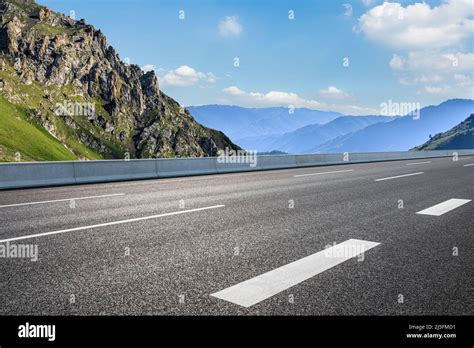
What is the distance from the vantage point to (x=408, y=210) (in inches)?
287

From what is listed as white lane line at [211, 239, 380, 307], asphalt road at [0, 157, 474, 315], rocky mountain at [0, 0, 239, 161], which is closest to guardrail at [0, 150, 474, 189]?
asphalt road at [0, 157, 474, 315]

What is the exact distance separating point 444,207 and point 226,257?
539 centimetres

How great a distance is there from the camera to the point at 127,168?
15.4 metres

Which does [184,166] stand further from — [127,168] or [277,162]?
[277,162]

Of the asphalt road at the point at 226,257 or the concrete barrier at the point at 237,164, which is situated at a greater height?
the concrete barrier at the point at 237,164

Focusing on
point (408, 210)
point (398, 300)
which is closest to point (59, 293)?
point (398, 300)

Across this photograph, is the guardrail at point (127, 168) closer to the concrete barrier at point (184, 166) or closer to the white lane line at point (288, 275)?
the concrete barrier at point (184, 166)

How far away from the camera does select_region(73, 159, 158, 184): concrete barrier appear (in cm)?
1397

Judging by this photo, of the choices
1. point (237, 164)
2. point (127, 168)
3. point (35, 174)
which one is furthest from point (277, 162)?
point (35, 174)

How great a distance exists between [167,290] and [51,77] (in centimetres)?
20074

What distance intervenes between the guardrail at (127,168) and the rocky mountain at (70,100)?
440 feet

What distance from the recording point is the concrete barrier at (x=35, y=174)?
39.5 ft


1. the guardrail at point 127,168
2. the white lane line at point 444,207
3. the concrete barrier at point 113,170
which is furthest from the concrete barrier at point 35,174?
the white lane line at point 444,207
